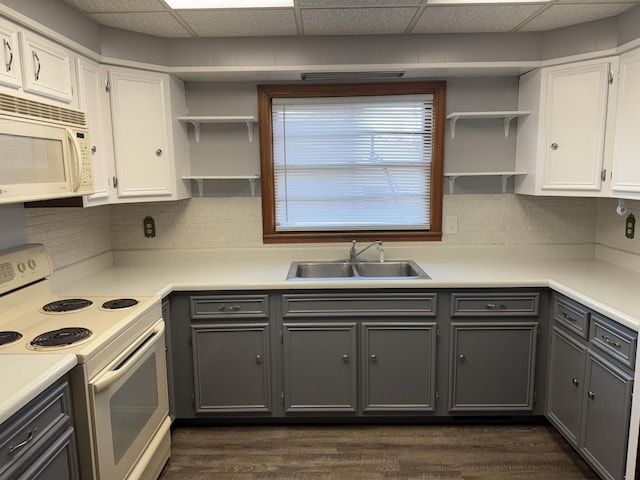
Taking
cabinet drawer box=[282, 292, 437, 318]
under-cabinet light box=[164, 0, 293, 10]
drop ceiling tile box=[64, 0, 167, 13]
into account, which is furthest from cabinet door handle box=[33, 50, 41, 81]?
cabinet drawer box=[282, 292, 437, 318]

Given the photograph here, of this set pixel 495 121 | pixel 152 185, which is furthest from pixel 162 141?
pixel 495 121

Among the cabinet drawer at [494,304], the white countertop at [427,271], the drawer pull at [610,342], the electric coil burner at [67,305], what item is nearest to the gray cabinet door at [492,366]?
the cabinet drawer at [494,304]

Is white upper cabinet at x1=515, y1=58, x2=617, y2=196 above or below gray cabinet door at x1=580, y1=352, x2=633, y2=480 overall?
above

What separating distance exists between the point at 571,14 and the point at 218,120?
207 cm

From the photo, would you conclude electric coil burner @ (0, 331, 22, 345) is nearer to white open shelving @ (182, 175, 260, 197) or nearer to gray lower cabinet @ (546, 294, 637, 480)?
white open shelving @ (182, 175, 260, 197)

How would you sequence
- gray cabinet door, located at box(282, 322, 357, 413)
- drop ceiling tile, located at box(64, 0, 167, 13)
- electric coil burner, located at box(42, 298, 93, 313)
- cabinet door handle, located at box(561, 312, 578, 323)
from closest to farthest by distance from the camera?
electric coil burner, located at box(42, 298, 93, 313) → drop ceiling tile, located at box(64, 0, 167, 13) → cabinet door handle, located at box(561, 312, 578, 323) → gray cabinet door, located at box(282, 322, 357, 413)

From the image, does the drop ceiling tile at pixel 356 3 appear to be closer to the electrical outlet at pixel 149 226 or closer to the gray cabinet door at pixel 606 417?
the electrical outlet at pixel 149 226

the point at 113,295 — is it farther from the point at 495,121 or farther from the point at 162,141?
the point at 495,121

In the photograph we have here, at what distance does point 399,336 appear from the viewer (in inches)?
102

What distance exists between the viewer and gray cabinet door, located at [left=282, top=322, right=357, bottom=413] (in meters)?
2.59

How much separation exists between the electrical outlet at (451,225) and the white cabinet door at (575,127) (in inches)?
23.3

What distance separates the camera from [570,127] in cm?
262

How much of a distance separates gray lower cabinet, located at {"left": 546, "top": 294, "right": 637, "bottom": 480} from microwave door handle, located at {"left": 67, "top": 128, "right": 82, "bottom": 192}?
238 centimetres

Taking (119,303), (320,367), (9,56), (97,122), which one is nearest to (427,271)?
(320,367)
